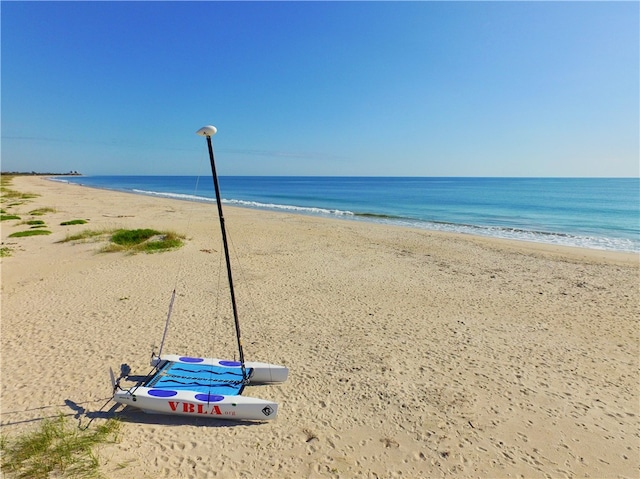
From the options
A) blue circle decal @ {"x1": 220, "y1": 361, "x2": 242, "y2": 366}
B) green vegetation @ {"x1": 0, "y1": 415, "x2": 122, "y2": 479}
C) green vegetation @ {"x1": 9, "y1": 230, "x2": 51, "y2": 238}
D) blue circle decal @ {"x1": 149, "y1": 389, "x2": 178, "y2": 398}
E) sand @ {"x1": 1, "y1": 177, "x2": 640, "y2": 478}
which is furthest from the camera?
green vegetation @ {"x1": 9, "y1": 230, "x2": 51, "y2": 238}

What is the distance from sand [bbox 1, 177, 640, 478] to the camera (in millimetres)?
5461

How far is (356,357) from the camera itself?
8.27m

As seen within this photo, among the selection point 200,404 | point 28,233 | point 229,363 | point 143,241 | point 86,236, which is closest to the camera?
point 200,404

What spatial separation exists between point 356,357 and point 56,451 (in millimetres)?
5716

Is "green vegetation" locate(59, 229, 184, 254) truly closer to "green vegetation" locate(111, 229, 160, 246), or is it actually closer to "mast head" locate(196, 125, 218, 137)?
"green vegetation" locate(111, 229, 160, 246)

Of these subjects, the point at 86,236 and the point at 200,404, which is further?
the point at 86,236

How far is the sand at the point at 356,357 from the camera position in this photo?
546 centimetres

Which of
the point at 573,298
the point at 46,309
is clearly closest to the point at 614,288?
the point at 573,298

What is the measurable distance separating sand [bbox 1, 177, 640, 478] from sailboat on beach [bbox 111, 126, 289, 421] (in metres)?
0.22

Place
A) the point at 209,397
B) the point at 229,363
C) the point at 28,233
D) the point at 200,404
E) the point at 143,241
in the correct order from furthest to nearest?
the point at 28,233
the point at 143,241
the point at 229,363
the point at 209,397
the point at 200,404

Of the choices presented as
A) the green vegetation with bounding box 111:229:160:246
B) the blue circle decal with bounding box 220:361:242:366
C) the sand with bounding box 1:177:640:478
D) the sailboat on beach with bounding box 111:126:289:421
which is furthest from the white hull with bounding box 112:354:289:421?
the green vegetation with bounding box 111:229:160:246

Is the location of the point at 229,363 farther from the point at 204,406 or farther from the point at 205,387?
the point at 204,406

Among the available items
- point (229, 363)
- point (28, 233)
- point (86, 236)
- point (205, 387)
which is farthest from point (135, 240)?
point (205, 387)

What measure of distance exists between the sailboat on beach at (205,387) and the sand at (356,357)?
0.22 meters
